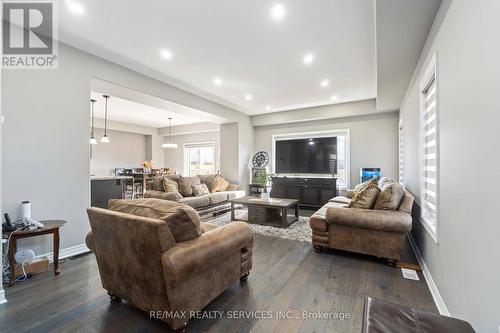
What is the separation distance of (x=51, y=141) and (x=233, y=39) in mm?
2655

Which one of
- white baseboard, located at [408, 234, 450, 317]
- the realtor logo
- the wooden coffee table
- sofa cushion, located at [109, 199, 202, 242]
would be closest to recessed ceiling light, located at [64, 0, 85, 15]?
the realtor logo

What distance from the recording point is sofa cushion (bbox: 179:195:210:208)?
484 centimetres

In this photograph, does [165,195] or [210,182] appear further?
[210,182]

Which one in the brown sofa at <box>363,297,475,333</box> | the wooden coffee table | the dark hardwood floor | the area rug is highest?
the brown sofa at <box>363,297,475,333</box>

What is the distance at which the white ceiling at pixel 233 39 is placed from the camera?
236 centimetres

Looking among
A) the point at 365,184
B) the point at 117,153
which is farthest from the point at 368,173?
the point at 117,153

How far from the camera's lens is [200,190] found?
560cm

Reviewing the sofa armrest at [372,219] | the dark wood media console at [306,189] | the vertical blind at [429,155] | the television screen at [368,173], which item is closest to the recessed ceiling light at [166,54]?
the sofa armrest at [372,219]

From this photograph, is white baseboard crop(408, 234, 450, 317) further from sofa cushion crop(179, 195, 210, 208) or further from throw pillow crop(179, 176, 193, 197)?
throw pillow crop(179, 176, 193, 197)

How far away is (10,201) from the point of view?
2.56m

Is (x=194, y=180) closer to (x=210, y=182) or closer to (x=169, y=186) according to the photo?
(x=210, y=182)

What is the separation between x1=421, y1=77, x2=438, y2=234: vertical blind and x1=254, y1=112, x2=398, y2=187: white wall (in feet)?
11.0

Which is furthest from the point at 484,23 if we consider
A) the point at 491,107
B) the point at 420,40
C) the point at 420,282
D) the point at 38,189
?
the point at 38,189

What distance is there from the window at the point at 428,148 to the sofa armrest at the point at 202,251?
182 cm
